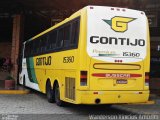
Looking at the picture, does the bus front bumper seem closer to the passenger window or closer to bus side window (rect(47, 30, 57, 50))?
the passenger window

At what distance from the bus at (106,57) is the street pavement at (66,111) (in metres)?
0.53

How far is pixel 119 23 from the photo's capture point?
13.8 m

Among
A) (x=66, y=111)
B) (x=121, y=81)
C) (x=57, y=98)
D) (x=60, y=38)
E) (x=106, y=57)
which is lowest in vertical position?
(x=66, y=111)

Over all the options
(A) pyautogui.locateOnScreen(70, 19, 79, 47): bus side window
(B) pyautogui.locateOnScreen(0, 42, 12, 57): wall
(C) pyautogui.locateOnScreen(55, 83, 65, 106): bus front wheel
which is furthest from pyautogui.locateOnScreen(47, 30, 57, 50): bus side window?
(B) pyautogui.locateOnScreen(0, 42, 12, 57): wall

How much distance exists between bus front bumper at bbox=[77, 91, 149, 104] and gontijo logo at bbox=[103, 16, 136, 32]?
6.52ft

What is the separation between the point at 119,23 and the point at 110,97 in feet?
7.72

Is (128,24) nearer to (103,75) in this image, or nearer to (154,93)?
(103,75)

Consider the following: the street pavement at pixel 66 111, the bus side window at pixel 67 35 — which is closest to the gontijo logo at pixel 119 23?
the bus side window at pixel 67 35

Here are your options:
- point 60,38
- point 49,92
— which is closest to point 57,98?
point 49,92

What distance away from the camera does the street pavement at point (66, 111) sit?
43.9 ft

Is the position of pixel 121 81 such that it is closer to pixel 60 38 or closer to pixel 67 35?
pixel 67 35

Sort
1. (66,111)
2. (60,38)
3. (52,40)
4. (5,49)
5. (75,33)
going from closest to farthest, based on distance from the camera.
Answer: (75,33), (66,111), (60,38), (52,40), (5,49)

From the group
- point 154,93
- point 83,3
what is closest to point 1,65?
point 83,3

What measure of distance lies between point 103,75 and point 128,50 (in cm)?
119
